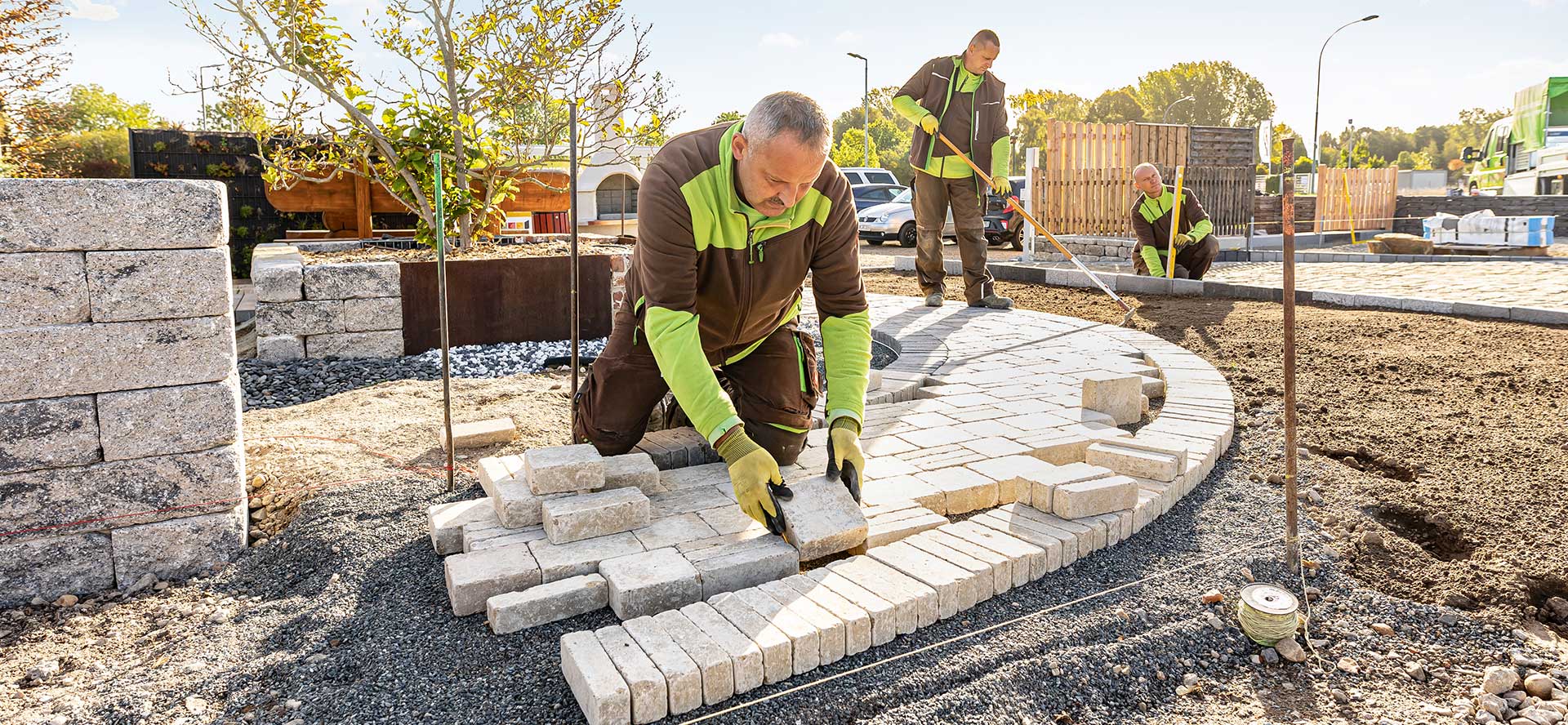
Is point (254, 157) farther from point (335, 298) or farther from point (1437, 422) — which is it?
point (1437, 422)

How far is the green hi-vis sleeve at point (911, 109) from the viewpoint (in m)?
7.40

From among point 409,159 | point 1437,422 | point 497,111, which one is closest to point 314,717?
point 1437,422

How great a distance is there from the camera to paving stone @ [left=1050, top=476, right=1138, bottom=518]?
9.66 feet

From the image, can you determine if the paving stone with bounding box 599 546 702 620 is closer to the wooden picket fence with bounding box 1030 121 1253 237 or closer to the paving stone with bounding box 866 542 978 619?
the paving stone with bounding box 866 542 978 619

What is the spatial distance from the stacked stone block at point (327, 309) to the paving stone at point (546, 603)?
3903mm

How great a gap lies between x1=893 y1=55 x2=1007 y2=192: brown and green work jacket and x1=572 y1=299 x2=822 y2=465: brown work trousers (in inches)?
167

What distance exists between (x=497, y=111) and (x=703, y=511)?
18.4 ft

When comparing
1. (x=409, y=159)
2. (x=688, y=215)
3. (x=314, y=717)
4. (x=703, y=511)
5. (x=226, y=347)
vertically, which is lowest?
(x=314, y=717)

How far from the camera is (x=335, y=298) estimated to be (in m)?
5.77

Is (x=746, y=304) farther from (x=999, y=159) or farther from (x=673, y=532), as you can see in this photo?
(x=999, y=159)

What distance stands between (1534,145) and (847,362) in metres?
25.1

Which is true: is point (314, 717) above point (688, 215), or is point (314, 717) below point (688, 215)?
below

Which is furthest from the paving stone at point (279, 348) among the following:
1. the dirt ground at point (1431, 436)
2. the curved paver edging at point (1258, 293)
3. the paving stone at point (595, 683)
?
the curved paver edging at point (1258, 293)

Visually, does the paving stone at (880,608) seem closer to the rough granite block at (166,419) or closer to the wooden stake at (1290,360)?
the wooden stake at (1290,360)
